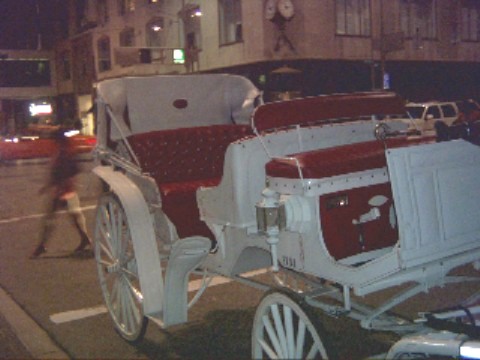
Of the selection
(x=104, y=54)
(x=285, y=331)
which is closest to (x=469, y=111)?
(x=285, y=331)

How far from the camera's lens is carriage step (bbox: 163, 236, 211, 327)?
4301mm

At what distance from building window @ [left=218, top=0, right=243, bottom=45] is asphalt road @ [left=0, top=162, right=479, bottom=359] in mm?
21756

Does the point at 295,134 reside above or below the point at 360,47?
below

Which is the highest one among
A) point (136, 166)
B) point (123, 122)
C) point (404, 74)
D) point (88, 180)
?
point (404, 74)

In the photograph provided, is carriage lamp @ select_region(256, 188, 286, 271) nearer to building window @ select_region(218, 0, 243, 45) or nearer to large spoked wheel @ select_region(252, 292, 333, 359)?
large spoked wheel @ select_region(252, 292, 333, 359)

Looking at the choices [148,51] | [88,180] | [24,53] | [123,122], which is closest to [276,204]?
[123,122]

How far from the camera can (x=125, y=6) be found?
1515 inches

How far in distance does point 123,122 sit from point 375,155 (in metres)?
2.99

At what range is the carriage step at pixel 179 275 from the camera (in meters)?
4.30

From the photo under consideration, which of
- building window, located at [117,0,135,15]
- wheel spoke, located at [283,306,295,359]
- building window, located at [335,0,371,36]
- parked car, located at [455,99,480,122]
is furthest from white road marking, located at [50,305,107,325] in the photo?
building window, located at [117,0,135,15]

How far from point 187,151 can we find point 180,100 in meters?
0.56

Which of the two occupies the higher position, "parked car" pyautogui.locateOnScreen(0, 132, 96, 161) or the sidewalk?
"parked car" pyautogui.locateOnScreen(0, 132, 96, 161)

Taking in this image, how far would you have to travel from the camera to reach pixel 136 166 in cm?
538

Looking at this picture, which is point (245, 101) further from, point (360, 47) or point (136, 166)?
Result: point (360, 47)
